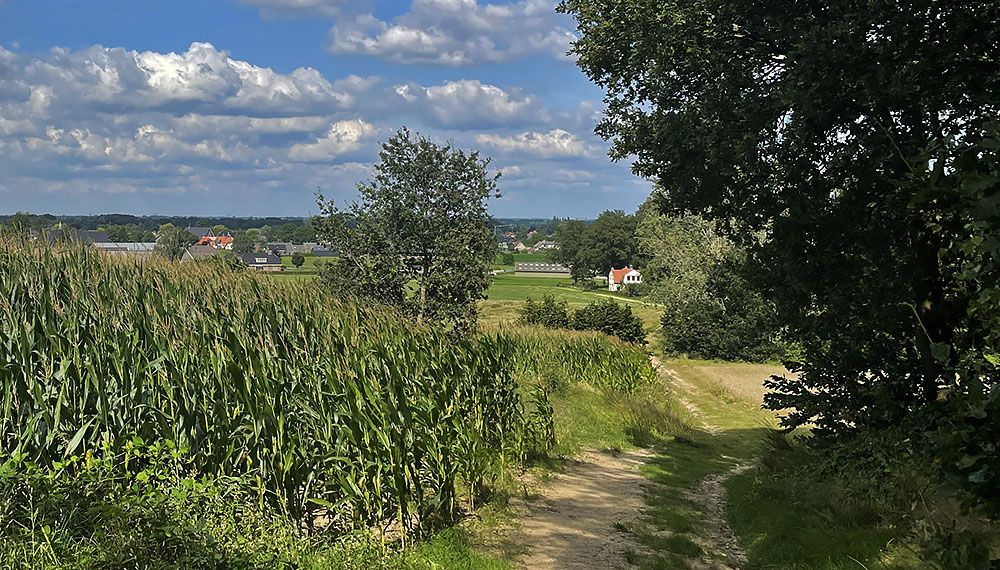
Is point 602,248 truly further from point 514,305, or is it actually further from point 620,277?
point 514,305

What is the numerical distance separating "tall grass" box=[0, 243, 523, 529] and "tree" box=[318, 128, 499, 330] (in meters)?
21.6

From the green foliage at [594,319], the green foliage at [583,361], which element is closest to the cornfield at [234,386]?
the green foliage at [583,361]

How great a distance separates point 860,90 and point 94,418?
908 cm

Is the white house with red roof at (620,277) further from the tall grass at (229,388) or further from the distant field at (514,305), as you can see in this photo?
the tall grass at (229,388)

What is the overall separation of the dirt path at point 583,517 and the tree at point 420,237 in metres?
17.5

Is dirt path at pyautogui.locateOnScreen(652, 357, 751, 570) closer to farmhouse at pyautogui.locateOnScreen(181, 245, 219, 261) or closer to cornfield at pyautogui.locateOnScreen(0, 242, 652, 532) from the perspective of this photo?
cornfield at pyautogui.locateOnScreen(0, 242, 652, 532)

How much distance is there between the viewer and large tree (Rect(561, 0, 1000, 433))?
912cm

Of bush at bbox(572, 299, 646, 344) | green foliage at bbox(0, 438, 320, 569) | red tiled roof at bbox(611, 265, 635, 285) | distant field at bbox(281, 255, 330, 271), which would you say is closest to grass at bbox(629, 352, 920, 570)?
green foliage at bbox(0, 438, 320, 569)

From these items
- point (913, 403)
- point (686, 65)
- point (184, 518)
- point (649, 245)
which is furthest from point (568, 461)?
point (649, 245)

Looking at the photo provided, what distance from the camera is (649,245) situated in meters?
56.4

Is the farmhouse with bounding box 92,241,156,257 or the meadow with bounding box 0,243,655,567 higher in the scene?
the farmhouse with bounding box 92,241,156,257

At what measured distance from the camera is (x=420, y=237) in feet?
113

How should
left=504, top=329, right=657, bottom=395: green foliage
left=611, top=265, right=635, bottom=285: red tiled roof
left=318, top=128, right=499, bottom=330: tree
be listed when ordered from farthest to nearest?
left=611, top=265, right=635, bottom=285: red tiled roof, left=318, top=128, right=499, bottom=330: tree, left=504, top=329, right=657, bottom=395: green foliage

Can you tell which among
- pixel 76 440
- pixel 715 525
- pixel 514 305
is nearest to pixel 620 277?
pixel 514 305
